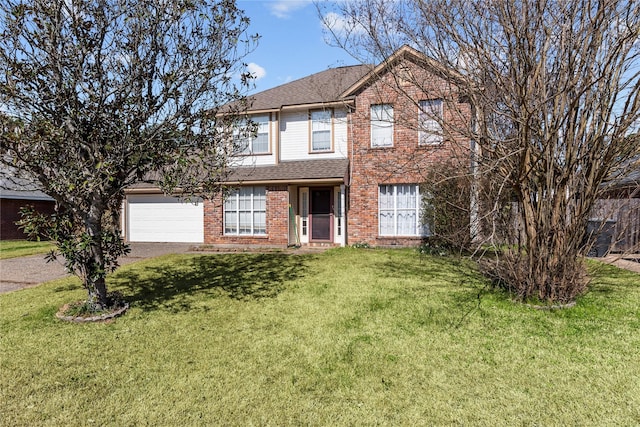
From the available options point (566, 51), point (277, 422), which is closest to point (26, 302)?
point (277, 422)

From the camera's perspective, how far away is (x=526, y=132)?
5309 millimetres

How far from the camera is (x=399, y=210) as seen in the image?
1306 centimetres

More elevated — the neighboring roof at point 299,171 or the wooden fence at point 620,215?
the neighboring roof at point 299,171

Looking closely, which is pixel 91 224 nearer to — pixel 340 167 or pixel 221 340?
pixel 221 340

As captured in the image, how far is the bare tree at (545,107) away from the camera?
209 inches

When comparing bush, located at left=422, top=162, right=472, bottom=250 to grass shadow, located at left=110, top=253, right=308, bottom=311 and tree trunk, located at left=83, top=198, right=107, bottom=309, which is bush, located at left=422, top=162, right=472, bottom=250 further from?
tree trunk, located at left=83, top=198, right=107, bottom=309

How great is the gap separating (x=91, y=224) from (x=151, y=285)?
2.68 m

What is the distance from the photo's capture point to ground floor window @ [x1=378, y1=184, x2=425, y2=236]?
42.4 feet

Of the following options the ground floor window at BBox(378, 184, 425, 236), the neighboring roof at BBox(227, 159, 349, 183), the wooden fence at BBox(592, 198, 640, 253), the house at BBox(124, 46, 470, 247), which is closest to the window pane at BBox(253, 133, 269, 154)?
the house at BBox(124, 46, 470, 247)

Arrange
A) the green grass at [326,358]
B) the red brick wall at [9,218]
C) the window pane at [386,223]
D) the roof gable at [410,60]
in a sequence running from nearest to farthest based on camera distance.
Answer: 1. the green grass at [326,358]
2. the roof gable at [410,60]
3. the window pane at [386,223]
4. the red brick wall at [9,218]

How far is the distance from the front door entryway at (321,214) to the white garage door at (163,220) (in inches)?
197

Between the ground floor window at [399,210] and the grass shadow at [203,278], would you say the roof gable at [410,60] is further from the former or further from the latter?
the ground floor window at [399,210]

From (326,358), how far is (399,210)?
367 inches

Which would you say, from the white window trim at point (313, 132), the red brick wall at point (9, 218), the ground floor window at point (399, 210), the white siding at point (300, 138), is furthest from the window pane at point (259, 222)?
the red brick wall at point (9, 218)
